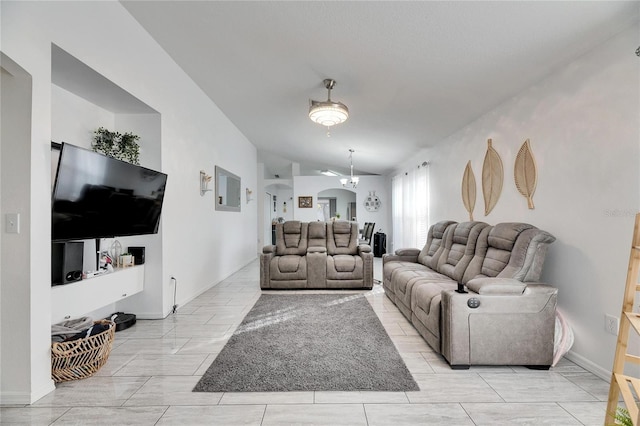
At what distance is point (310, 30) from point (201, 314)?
10.5ft

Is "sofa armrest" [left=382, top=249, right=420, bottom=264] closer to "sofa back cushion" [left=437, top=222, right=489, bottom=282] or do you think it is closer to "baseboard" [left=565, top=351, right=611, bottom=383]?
"sofa back cushion" [left=437, top=222, right=489, bottom=282]

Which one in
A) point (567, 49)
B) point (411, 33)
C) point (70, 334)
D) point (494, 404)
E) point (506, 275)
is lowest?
point (494, 404)

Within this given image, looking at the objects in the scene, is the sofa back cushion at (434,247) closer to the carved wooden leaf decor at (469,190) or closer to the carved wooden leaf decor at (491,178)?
the carved wooden leaf decor at (469,190)

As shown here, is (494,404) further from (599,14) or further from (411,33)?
(411,33)

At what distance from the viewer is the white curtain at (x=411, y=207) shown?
6.21 meters

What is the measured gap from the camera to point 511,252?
9.07 ft

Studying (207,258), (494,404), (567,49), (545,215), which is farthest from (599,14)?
(207,258)

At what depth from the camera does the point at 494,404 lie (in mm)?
1910

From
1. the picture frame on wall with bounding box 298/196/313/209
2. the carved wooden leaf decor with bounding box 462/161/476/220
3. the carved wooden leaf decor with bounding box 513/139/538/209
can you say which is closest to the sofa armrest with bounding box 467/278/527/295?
the carved wooden leaf decor with bounding box 513/139/538/209

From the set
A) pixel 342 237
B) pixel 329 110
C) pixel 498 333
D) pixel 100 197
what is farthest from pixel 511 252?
pixel 100 197

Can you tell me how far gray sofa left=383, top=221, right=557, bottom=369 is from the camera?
2.33 metres

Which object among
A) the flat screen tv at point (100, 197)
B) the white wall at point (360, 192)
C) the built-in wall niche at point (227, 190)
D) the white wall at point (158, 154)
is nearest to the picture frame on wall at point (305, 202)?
the white wall at point (360, 192)

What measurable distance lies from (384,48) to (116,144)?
274 cm

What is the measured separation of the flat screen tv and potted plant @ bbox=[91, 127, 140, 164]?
1.32 ft
